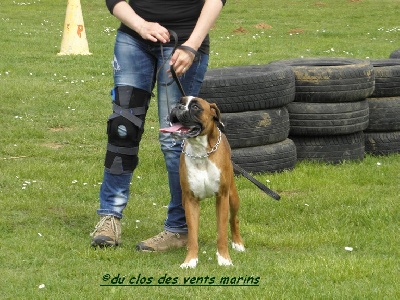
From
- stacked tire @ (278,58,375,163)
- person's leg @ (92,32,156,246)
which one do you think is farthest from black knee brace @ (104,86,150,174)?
stacked tire @ (278,58,375,163)

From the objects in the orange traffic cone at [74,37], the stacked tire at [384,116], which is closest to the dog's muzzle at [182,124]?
the stacked tire at [384,116]

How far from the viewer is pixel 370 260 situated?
5727 mm

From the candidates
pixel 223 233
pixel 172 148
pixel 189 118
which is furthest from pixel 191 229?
pixel 189 118

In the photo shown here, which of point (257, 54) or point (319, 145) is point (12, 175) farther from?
point (257, 54)

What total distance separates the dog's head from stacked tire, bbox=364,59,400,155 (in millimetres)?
4614

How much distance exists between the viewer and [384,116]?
9.65 meters

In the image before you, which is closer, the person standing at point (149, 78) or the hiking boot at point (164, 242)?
the person standing at point (149, 78)

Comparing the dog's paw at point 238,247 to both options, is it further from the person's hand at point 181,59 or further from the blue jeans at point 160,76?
the person's hand at point 181,59

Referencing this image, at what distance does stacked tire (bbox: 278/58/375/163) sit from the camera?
9.09 m

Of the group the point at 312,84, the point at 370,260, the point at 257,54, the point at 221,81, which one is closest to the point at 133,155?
the point at 370,260

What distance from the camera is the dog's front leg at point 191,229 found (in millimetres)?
5582

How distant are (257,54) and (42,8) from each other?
489 inches

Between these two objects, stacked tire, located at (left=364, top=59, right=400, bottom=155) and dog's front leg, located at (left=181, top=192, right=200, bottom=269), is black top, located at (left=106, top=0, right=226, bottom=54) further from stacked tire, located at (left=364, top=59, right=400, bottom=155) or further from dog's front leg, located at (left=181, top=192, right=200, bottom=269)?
stacked tire, located at (left=364, top=59, right=400, bottom=155)

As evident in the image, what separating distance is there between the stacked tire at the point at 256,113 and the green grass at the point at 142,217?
214 mm
